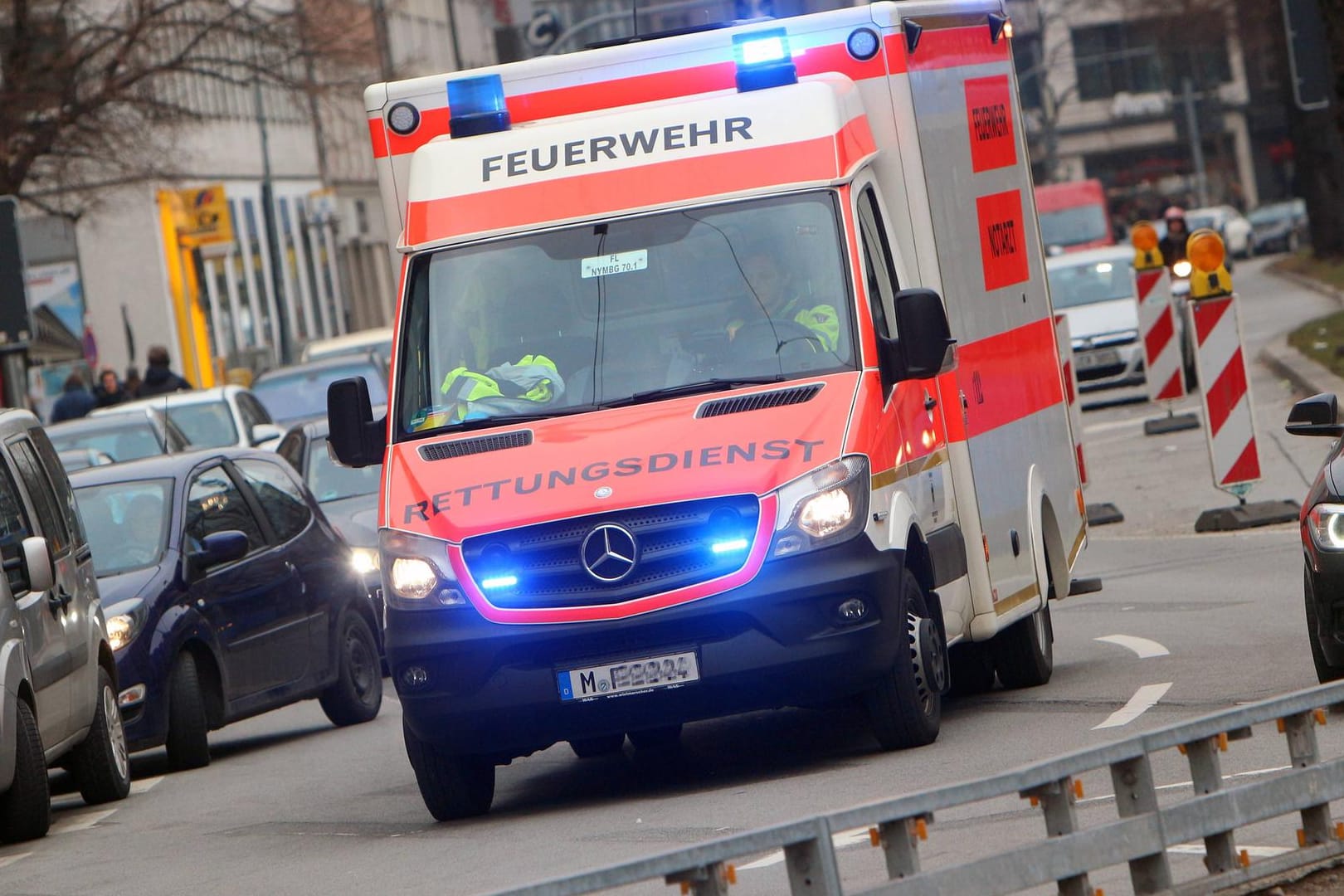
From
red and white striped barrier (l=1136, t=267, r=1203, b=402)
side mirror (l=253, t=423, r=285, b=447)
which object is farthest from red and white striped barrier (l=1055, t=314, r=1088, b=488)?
side mirror (l=253, t=423, r=285, b=447)

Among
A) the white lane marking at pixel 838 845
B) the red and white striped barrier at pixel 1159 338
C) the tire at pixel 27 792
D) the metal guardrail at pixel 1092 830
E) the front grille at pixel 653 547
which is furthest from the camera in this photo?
the red and white striped barrier at pixel 1159 338

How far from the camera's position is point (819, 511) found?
30.9 feet

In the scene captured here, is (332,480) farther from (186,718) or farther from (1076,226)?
(1076,226)

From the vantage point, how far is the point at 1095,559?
725 inches

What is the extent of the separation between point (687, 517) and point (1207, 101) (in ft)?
337

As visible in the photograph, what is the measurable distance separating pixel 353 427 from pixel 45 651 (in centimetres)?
209

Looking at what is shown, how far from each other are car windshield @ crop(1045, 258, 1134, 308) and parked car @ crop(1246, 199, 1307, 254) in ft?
182

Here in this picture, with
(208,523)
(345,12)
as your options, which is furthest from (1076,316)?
(208,523)

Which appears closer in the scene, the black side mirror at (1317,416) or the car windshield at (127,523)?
the black side mirror at (1317,416)

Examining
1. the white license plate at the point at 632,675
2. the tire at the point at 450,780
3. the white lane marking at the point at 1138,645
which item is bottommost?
the white lane marking at the point at 1138,645

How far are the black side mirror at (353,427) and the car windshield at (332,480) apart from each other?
8772 millimetres

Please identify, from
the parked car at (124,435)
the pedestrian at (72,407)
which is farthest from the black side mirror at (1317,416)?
the pedestrian at (72,407)

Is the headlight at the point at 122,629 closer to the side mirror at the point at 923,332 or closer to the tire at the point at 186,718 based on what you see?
the tire at the point at 186,718

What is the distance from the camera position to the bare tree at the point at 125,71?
111ft
